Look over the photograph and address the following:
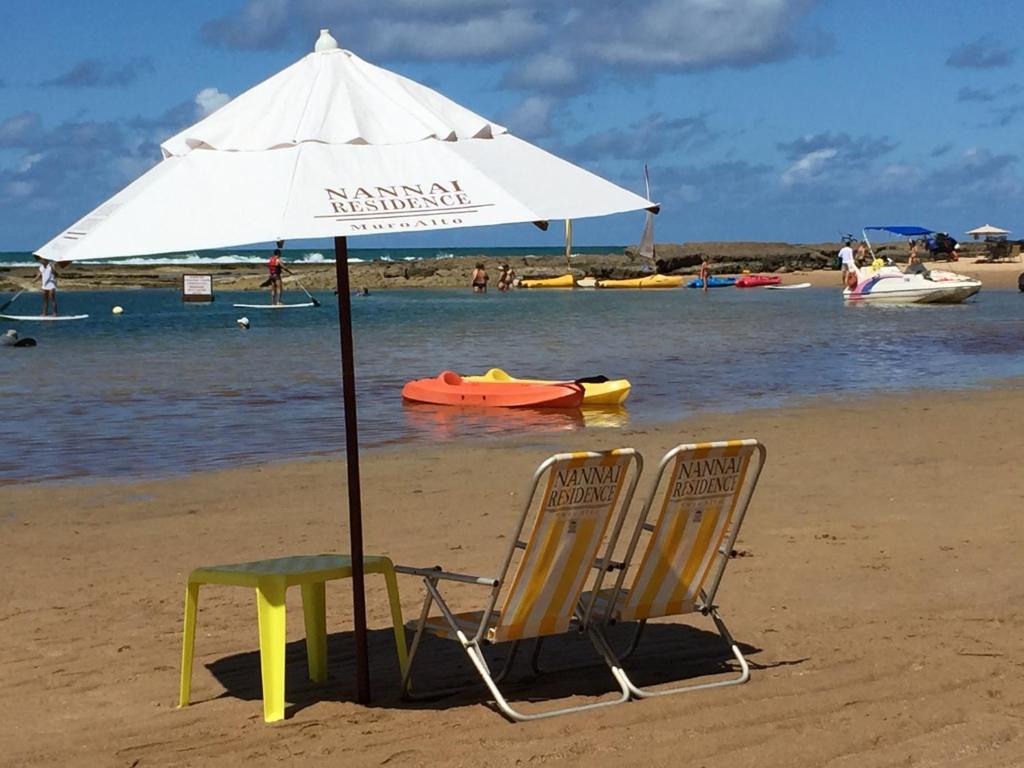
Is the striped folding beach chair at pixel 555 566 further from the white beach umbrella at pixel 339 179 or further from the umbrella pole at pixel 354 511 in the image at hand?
the white beach umbrella at pixel 339 179

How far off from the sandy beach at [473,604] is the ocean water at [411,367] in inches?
120

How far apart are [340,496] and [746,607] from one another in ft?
15.0

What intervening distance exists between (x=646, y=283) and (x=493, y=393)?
50.8 meters

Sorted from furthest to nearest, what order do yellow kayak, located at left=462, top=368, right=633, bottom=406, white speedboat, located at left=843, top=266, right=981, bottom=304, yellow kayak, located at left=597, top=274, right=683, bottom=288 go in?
yellow kayak, located at left=597, top=274, right=683, bottom=288
white speedboat, located at left=843, top=266, right=981, bottom=304
yellow kayak, located at left=462, top=368, right=633, bottom=406

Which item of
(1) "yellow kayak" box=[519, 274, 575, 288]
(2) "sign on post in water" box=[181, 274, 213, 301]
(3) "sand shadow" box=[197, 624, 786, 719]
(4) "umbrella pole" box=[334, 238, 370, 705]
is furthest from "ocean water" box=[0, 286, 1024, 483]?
(1) "yellow kayak" box=[519, 274, 575, 288]

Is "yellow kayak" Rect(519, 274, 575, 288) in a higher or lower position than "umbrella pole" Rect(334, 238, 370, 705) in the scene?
lower

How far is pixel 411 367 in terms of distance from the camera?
25.6m

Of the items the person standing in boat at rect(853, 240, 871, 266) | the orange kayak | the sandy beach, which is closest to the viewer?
the sandy beach

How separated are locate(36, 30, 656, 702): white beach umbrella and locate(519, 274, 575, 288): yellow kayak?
214 feet

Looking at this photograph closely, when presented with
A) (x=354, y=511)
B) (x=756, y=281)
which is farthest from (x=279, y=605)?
(x=756, y=281)

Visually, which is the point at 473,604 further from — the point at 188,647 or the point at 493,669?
the point at 188,647

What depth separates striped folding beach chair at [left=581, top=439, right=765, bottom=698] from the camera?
17.3ft

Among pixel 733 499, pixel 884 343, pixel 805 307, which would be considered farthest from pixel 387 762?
pixel 805 307

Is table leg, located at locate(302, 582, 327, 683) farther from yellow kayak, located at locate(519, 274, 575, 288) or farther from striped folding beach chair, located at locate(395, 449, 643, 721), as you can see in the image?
yellow kayak, located at locate(519, 274, 575, 288)
